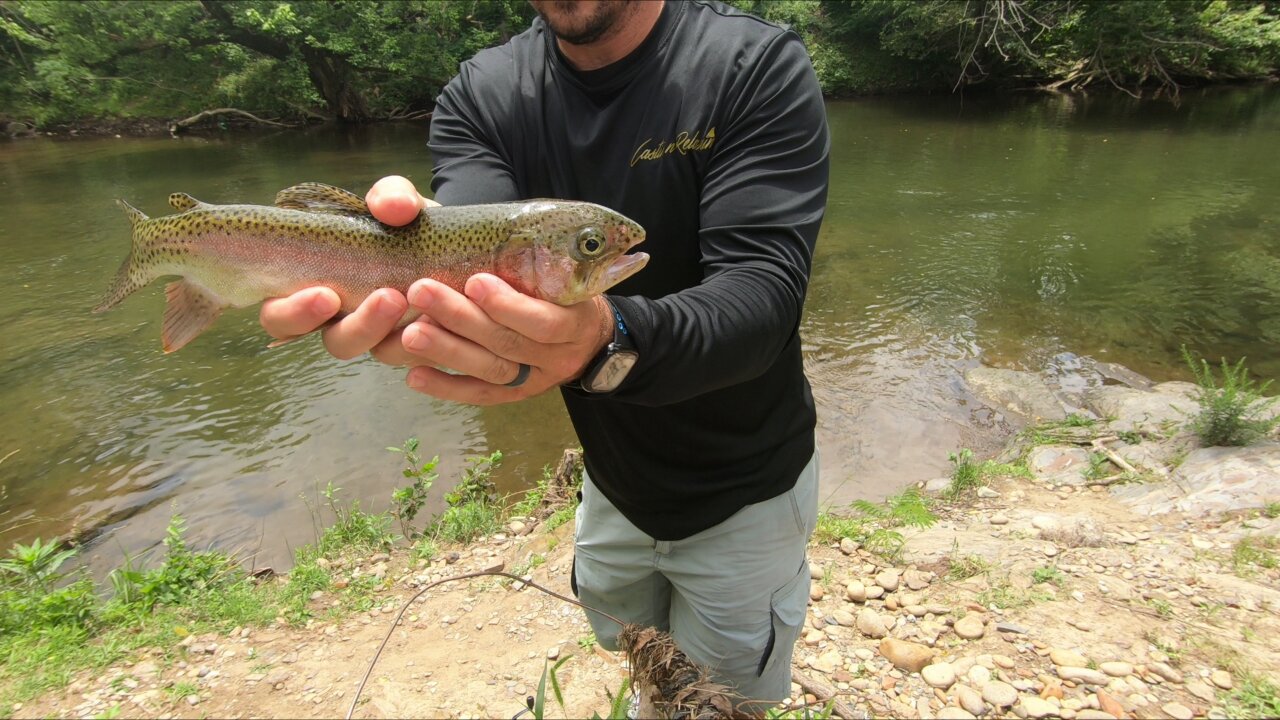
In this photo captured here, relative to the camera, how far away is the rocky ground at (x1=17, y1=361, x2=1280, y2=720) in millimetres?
3314

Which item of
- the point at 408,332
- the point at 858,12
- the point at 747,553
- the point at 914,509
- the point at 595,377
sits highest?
the point at 858,12

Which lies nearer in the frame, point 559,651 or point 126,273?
point 126,273

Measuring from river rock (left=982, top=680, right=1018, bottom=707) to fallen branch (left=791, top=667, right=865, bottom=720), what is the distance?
591 mm

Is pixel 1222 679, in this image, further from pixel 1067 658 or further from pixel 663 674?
pixel 663 674

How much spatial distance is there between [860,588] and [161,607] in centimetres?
452

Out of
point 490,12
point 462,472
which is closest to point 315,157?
point 490,12

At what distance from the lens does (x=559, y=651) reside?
4012mm

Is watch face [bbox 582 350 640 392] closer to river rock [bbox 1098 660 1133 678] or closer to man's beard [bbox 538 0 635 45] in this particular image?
man's beard [bbox 538 0 635 45]

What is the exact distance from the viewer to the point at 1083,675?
10.7ft

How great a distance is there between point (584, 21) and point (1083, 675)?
3.56 metres

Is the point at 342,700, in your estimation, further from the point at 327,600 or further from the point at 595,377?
the point at 595,377

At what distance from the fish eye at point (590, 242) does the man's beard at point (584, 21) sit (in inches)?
24.1

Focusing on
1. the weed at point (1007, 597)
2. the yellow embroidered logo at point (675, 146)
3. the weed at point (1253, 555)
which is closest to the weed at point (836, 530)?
the weed at point (1007, 597)

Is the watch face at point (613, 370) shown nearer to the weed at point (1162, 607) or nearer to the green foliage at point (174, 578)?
the weed at point (1162, 607)
